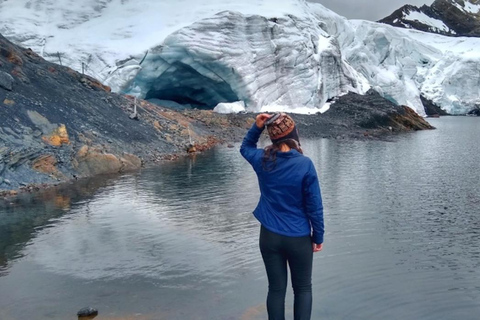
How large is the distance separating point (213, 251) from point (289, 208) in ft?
13.2

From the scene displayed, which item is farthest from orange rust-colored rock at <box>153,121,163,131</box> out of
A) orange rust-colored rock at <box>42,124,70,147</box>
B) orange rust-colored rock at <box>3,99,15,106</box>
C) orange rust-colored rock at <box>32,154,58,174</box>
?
orange rust-colored rock at <box>32,154,58,174</box>

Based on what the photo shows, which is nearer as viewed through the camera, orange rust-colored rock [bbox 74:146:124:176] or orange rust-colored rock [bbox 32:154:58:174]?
orange rust-colored rock [bbox 32:154:58:174]

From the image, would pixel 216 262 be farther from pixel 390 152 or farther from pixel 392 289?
pixel 390 152

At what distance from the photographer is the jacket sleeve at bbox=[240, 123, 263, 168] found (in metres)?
4.31

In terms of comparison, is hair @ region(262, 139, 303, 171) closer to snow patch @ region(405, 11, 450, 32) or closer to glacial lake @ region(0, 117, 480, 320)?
glacial lake @ region(0, 117, 480, 320)

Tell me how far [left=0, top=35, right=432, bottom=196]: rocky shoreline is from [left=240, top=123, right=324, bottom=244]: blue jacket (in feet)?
35.0

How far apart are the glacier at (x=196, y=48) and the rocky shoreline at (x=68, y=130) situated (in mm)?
9683

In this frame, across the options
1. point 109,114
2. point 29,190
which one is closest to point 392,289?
point 29,190

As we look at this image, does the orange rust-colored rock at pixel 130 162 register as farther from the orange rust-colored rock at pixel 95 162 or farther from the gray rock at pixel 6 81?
the gray rock at pixel 6 81

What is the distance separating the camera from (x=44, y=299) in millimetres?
5918

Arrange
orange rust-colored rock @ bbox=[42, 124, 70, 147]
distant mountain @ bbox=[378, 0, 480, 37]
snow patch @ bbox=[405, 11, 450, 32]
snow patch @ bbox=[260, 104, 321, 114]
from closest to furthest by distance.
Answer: orange rust-colored rock @ bbox=[42, 124, 70, 147], snow patch @ bbox=[260, 104, 321, 114], distant mountain @ bbox=[378, 0, 480, 37], snow patch @ bbox=[405, 11, 450, 32]

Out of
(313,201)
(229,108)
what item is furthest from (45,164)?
(229,108)

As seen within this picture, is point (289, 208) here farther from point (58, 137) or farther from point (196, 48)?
point (196, 48)

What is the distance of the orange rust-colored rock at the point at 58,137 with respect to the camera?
15.6m
